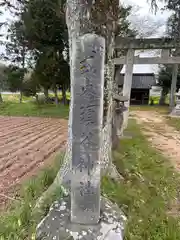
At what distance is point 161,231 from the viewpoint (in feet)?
7.62

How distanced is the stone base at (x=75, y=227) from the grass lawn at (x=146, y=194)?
0.59ft

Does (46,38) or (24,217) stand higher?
(46,38)

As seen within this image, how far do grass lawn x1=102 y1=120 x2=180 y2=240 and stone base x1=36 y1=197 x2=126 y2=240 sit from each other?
179mm

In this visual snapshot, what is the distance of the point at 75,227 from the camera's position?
2.03m

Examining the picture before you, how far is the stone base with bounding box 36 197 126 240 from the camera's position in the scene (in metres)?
1.96

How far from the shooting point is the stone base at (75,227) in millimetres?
1965

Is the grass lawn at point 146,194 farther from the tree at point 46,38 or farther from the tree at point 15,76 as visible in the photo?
the tree at point 15,76

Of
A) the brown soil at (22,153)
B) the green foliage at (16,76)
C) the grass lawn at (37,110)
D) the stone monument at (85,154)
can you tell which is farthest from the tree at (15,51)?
the stone monument at (85,154)

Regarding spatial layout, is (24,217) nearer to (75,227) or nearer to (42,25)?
(75,227)

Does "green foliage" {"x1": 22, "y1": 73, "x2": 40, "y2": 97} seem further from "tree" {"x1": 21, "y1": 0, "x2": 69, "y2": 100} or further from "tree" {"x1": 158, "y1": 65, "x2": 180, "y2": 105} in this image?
"tree" {"x1": 158, "y1": 65, "x2": 180, "y2": 105}

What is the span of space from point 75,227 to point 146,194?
137 cm

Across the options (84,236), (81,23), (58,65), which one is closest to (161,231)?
(84,236)

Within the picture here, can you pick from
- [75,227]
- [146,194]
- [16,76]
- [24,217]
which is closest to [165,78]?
[16,76]

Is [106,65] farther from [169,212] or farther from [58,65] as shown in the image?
[58,65]
